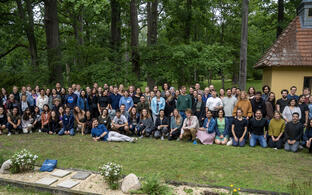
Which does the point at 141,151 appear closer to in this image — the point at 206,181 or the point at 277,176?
the point at 206,181

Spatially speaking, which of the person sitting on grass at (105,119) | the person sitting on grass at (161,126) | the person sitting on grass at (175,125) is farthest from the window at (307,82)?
the person sitting on grass at (105,119)

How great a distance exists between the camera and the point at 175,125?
9359 mm

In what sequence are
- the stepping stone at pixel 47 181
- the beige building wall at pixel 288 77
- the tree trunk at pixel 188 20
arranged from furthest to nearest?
1. the tree trunk at pixel 188 20
2. the beige building wall at pixel 288 77
3. the stepping stone at pixel 47 181

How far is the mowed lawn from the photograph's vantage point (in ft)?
18.4

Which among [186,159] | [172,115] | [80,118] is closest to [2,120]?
[80,118]

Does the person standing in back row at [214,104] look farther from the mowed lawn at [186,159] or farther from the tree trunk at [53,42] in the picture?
the tree trunk at [53,42]

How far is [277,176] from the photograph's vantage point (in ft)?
18.8

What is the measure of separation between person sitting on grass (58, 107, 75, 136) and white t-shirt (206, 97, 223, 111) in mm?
5640

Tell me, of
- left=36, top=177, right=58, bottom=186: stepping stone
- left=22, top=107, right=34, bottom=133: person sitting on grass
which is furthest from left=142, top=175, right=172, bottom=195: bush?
left=22, top=107, right=34, bottom=133: person sitting on grass

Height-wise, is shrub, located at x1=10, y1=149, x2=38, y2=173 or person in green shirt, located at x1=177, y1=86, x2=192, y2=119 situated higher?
person in green shirt, located at x1=177, y1=86, x2=192, y2=119

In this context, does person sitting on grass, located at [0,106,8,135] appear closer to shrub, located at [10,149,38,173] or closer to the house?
shrub, located at [10,149,38,173]

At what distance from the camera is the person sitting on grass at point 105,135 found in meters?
8.90

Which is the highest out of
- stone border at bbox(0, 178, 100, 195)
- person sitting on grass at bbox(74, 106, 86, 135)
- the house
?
the house

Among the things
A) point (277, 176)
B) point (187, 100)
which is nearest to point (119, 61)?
point (187, 100)
